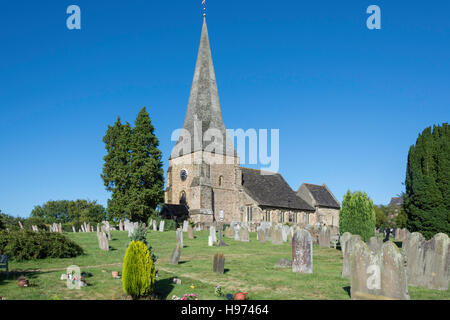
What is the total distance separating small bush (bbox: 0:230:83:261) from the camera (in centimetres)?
1480

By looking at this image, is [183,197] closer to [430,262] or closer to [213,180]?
[213,180]

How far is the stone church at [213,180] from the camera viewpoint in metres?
44.4

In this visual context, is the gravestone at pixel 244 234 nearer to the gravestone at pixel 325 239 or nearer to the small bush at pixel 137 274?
the gravestone at pixel 325 239

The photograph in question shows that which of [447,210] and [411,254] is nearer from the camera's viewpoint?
[411,254]

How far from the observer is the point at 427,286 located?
1023 cm

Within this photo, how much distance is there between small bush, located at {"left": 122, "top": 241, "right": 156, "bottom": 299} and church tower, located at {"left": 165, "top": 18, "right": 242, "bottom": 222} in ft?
110

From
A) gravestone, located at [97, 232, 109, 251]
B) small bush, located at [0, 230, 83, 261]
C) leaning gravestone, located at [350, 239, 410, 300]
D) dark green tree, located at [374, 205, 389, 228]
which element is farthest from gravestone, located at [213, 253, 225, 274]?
dark green tree, located at [374, 205, 389, 228]

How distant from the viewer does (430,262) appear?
10.3 meters

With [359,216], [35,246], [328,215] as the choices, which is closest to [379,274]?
[359,216]

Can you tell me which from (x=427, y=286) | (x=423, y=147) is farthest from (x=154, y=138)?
(x=427, y=286)

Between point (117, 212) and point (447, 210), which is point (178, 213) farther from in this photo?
point (447, 210)

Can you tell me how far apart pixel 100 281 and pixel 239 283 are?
389 centimetres

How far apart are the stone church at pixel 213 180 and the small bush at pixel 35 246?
86.4ft

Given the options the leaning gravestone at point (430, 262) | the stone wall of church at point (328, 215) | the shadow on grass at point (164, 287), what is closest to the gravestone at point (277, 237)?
the leaning gravestone at point (430, 262)
